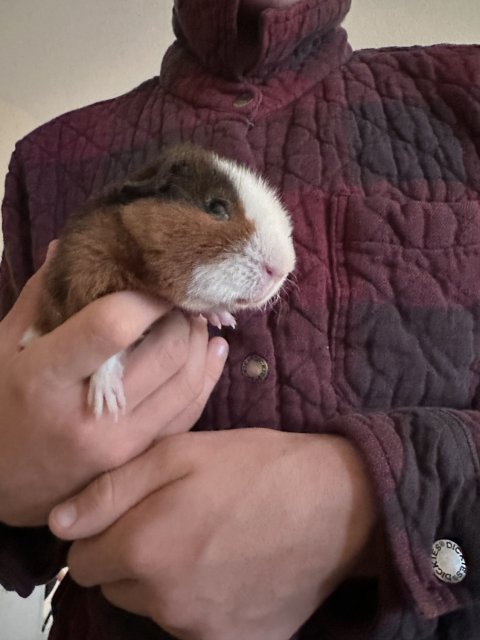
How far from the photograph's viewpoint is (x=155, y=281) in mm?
495

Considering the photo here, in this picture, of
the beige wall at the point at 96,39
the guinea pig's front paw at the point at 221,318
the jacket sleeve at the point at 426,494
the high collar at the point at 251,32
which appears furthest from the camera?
the beige wall at the point at 96,39

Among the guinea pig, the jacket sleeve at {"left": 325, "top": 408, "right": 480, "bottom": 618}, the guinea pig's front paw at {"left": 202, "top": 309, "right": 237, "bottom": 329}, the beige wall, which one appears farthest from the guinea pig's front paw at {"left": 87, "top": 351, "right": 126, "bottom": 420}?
the beige wall

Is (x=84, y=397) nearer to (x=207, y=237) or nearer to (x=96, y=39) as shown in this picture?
(x=207, y=237)

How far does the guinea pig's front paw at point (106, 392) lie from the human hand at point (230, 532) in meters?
Answer: 0.06

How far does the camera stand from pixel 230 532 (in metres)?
0.47

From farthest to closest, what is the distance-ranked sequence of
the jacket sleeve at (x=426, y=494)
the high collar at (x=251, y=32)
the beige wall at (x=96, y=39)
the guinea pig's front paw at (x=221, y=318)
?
1. the beige wall at (x=96, y=39)
2. the high collar at (x=251, y=32)
3. the guinea pig's front paw at (x=221, y=318)
4. the jacket sleeve at (x=426, y=494)

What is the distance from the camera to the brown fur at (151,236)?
19.2 inches

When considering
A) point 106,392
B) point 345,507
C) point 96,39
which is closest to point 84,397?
point 106,392

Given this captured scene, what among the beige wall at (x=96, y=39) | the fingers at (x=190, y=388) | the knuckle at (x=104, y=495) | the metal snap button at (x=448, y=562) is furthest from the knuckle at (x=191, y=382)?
the beige wall at (x=96, y=39)

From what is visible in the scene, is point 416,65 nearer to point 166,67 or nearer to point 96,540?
point 166,67

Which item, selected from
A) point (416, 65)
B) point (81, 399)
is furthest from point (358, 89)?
point (81, 399)

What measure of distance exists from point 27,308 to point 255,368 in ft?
0.85

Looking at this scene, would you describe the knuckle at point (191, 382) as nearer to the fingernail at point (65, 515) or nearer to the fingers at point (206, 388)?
the fingers at point (206, 388)

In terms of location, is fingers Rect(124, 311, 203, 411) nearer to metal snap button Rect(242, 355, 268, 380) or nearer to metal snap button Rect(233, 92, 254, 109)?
metal snap button Rect(242, 355, 268, 380)
